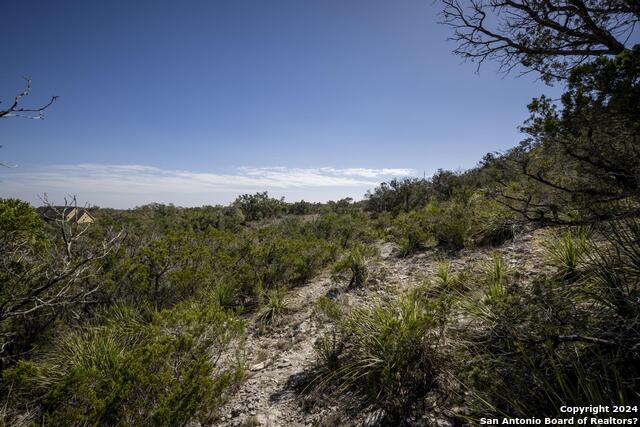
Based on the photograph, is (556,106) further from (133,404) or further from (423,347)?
(133,404)

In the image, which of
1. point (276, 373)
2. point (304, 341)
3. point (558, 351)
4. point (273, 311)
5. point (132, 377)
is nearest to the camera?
point (558, 351)

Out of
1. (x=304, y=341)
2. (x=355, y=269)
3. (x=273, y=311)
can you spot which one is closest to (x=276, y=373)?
(x=304, y=341)

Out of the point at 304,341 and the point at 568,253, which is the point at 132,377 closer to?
the point at 304,341

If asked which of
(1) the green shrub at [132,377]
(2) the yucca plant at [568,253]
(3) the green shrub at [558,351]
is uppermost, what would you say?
(2) the yucca plant at [568,253]

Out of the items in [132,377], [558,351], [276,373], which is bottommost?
[276,373]

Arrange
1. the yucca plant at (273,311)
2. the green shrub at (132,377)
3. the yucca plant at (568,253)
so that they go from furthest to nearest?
1. the yucca plant at (273,311)
2. the yucca plant at (568,253)
3. the green shrub at (132,377)

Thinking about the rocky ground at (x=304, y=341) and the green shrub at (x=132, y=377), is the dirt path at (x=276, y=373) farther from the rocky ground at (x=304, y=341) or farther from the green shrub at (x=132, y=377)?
the green shrub at (x=132, y=377)

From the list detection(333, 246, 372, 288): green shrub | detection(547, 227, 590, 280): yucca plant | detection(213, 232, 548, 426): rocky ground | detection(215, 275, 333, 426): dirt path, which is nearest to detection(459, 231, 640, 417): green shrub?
detection(213, 232, 548, 426): rocky ground

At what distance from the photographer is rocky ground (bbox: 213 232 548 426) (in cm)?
326

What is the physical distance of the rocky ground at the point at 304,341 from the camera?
3.26m

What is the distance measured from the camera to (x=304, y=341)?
4.97 m

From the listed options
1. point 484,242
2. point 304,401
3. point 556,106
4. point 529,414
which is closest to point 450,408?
point 529,414

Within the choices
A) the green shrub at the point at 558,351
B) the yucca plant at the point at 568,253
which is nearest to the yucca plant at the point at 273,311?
the green shrub at the point at 558,351

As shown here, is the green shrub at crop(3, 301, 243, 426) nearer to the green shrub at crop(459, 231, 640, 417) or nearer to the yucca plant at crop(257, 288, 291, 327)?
the yucca plant at crop(257, 288, 291, 327)
